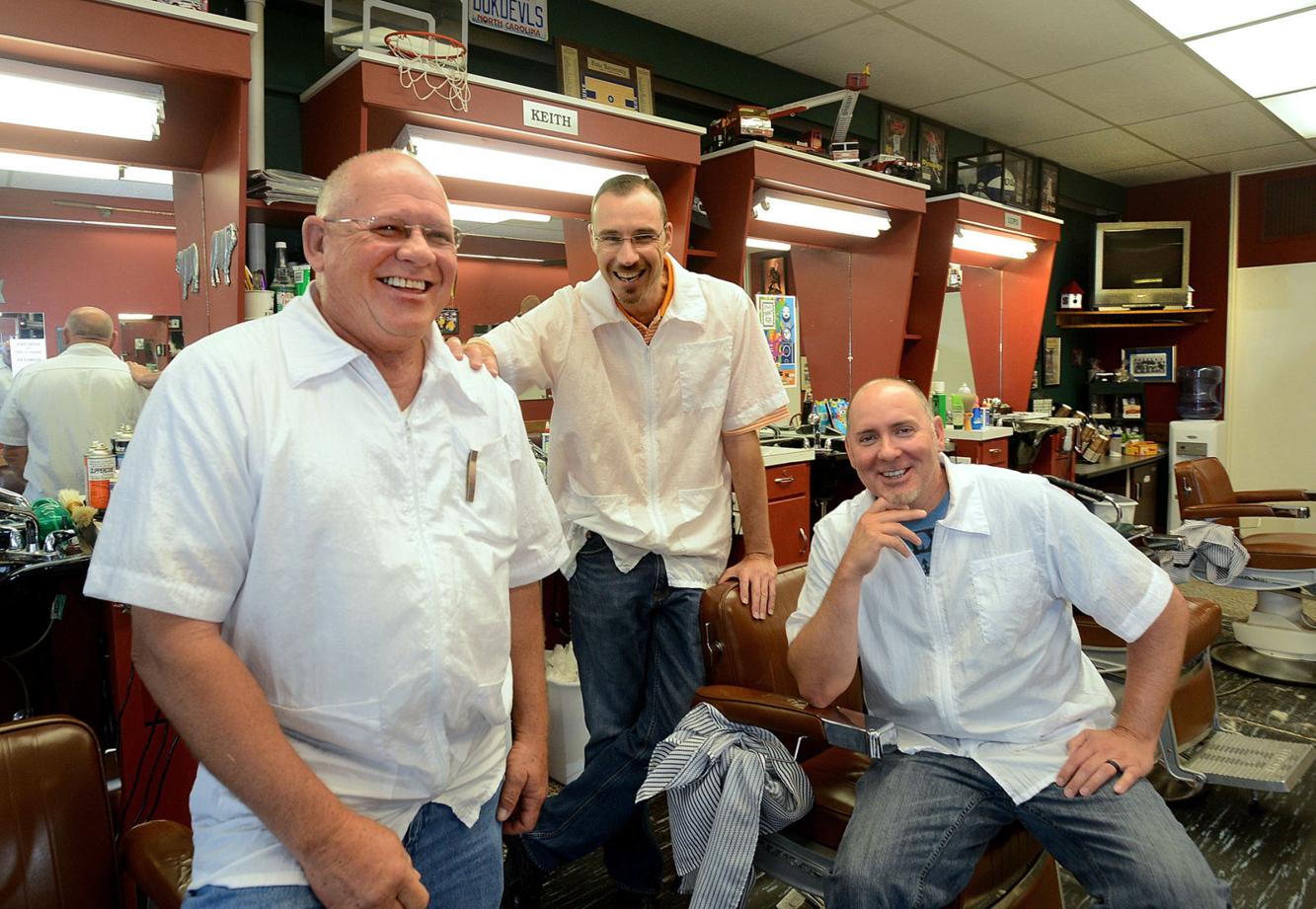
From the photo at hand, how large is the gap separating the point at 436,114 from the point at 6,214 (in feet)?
4.28

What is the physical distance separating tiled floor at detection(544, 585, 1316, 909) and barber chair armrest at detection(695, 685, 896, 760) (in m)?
0.82

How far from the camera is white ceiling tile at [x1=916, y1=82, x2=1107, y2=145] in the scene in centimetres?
553

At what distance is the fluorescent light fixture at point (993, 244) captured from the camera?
224 inches

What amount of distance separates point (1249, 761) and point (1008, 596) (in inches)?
63.8

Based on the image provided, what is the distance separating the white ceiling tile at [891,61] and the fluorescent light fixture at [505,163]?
62.8 inches

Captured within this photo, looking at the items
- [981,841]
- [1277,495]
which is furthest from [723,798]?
[1277,495]

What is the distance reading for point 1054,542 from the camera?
181cm

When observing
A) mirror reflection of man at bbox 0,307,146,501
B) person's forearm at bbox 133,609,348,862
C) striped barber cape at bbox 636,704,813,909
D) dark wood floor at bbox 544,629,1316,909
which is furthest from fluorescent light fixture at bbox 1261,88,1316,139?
person's forearm at bbox 133,609,348,862

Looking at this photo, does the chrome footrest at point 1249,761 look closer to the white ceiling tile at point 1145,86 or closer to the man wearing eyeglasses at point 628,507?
the man wearing eyeglasses at point 628,507

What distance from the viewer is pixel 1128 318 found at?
7816mm

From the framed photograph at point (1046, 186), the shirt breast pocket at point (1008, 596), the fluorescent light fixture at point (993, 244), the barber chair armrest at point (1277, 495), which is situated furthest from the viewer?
the framed photograph at point (1046, 186)

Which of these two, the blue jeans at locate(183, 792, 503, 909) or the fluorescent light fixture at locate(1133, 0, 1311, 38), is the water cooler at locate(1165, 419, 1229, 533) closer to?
the fluorescent light fixture at locate(1133, 0, 1311, 38)

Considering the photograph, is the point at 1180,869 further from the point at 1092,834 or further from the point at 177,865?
the point at 177,865

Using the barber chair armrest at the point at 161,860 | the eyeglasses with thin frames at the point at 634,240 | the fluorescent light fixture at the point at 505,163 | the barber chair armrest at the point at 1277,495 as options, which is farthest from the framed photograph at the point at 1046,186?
the barber chair armrest at the point at 161,860
